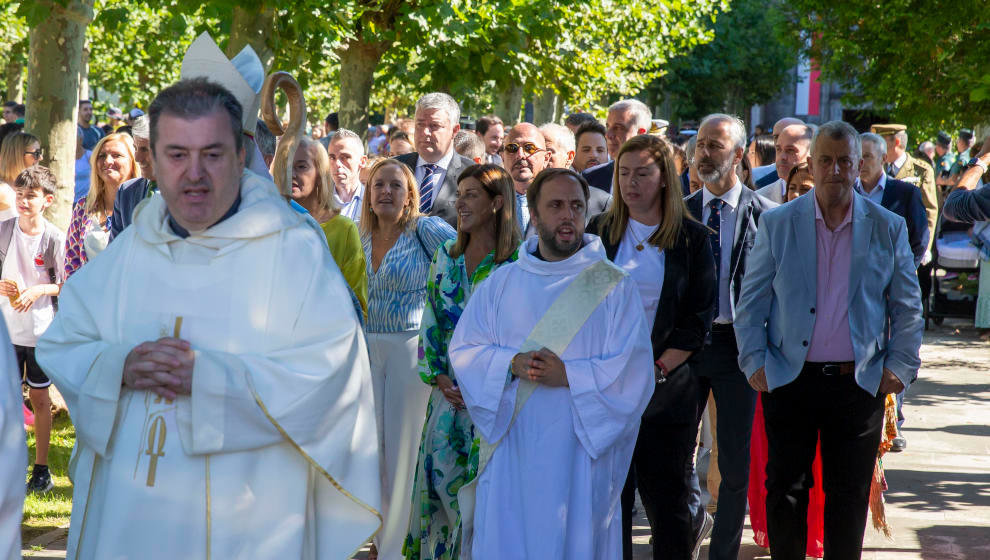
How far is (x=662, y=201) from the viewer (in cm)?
559

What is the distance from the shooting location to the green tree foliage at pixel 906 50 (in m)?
11.2

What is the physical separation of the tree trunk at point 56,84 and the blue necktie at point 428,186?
3557mm

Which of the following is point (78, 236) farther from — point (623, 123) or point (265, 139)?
point (623, 123)

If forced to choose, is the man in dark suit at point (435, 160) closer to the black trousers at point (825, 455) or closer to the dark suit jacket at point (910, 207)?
the dark suit jacket at point (910, 207)

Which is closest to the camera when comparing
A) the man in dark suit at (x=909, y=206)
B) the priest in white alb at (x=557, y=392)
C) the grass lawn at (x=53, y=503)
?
the priest in white alb at (x=557, y=392)

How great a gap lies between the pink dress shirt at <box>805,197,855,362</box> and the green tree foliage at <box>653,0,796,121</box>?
38.3 m

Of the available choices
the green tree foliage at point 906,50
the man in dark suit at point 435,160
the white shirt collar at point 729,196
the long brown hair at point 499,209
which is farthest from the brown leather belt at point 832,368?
the green tree foliage at point 906,50

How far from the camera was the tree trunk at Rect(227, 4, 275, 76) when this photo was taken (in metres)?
9.56

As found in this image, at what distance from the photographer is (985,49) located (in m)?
7.10

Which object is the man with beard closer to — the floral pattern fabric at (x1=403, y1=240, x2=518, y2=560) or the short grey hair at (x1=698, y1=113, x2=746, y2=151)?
the short grey hair at (x1=698, y1=113, x2=746, y2=151)

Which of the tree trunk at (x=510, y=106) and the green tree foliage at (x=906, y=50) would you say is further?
the tree trunk at (x=510, y=106)

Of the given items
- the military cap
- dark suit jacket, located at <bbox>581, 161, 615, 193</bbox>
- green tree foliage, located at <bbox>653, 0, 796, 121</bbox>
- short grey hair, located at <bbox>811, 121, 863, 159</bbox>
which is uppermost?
green tree foliage, located at <bbox>653, 0, 796, 121</bbox>

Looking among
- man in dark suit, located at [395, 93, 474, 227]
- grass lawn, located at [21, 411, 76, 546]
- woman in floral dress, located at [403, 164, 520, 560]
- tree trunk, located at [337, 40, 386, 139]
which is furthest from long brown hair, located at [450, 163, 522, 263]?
tree trunk, located at [337, 40, 386, 139]

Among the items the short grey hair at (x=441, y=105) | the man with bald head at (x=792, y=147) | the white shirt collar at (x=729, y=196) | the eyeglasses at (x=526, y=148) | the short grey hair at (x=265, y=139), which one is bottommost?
the white shirt collar at (x=729, y=196)
